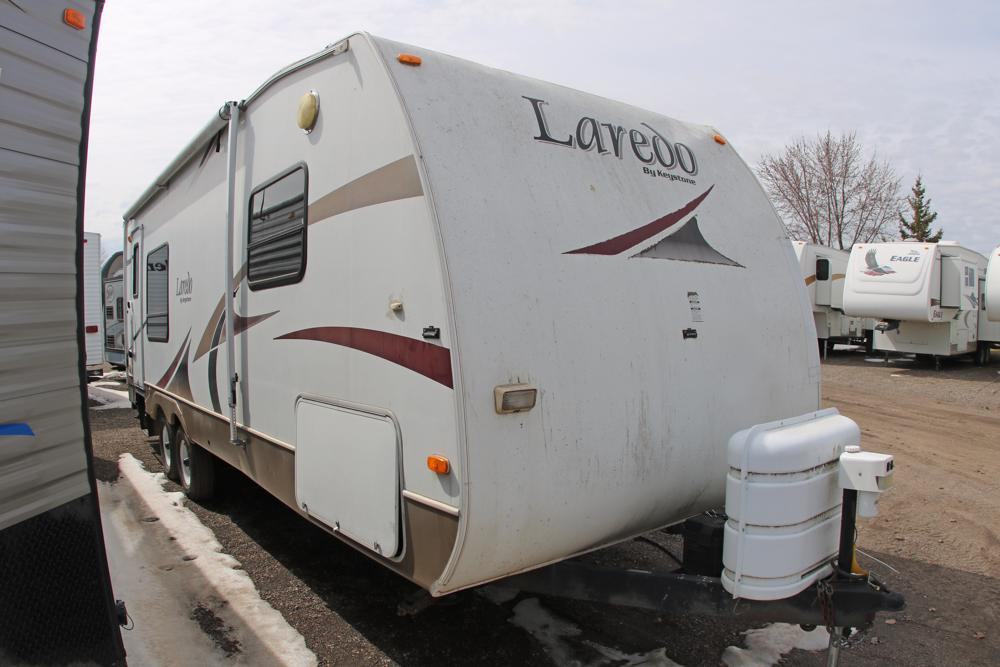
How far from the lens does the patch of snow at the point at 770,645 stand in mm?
3365

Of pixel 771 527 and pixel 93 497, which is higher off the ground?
pixel 93 497

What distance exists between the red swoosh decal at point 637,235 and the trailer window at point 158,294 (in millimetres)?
4410

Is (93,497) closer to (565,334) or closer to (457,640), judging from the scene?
(565,334)

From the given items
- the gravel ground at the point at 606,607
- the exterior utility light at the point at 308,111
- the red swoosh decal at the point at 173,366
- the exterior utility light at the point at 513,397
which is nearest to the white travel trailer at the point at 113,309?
the gravel ground at the point at 606,607

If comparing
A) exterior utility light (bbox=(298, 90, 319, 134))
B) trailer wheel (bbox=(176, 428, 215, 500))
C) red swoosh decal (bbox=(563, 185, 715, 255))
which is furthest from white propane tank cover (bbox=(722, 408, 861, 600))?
trailer wheel (bbox=(176, 428, 215, 500))

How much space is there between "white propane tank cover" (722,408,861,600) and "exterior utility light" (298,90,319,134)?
246 cm

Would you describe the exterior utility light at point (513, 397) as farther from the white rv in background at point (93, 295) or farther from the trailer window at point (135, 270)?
the white rv in background at point (93, 295)

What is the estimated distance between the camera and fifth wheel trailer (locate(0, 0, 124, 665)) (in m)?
1.96

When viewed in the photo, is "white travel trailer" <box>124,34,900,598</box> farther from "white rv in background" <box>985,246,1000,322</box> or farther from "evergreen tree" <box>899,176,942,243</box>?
"evergreen tree" <box>899,176,942,243</box>

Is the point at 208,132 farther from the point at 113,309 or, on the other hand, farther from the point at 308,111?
the point at 113,309

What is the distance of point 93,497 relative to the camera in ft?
7.21

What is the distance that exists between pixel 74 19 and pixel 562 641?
11.1 feet

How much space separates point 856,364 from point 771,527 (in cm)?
1610

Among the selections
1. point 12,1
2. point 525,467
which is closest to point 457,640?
point 525,467
